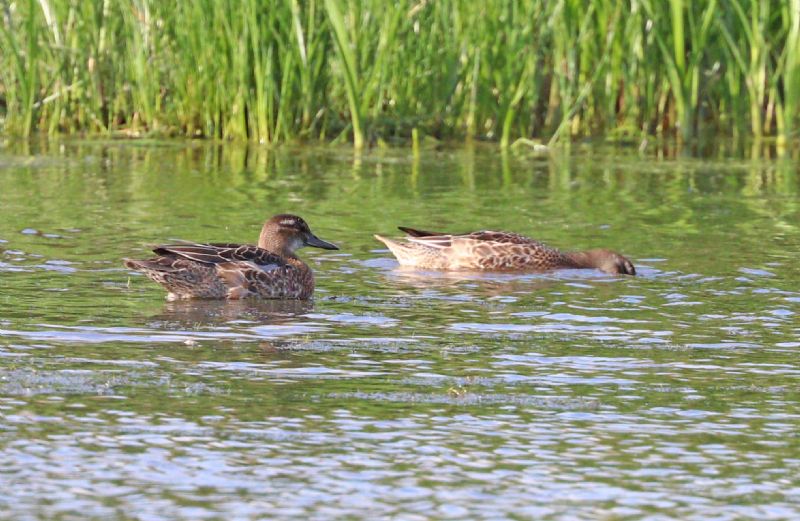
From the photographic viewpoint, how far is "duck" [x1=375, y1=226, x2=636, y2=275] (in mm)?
10969

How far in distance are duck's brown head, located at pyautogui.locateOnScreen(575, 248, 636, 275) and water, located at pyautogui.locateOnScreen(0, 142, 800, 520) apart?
0.41 ft

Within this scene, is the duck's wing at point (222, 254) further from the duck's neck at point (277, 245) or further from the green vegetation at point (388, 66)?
the green vegetation at point (388, 66)

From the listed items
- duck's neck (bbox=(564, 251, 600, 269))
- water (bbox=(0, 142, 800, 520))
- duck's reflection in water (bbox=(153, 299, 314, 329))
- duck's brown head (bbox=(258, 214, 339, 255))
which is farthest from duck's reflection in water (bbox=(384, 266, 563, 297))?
duck's reflection in water (bbox=(153, 299, 314, 329))

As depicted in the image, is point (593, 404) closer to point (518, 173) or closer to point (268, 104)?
point (518, 173)

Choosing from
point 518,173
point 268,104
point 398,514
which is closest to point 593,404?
point 398,514

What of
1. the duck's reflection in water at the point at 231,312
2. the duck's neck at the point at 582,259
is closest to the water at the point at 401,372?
the duck's reflection in water at the point at 231,312

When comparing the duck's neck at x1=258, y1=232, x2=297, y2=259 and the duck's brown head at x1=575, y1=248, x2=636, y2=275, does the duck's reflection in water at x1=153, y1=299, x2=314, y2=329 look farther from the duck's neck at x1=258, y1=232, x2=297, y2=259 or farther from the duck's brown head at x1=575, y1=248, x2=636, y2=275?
the duck's brown head at x1=575, y1=248, x2=636, y2=275

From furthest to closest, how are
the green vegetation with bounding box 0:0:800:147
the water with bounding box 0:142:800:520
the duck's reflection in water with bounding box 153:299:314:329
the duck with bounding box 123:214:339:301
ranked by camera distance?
1. the green vegetation with bounding box 0:0:800:147
2. the duck with bounding box 123:214:339:301
3. the duck's reflection in water with bounding box 153:299:314:329
4. the water with bounding box 0:142:800:520

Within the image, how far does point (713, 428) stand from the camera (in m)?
6.27

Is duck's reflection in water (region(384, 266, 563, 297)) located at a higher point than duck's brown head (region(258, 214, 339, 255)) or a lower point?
lower

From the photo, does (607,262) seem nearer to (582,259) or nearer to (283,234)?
(582,259)

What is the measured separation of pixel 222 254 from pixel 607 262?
8.68ft

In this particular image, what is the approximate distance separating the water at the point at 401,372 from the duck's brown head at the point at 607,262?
12cm

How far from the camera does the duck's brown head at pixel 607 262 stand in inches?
414
